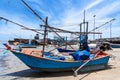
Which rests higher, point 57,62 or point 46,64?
point 57,62

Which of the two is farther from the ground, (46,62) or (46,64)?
(46,62)

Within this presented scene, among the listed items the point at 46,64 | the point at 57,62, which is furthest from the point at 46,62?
the point at 57,62

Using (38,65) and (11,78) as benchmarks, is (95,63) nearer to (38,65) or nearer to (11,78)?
(38,65)

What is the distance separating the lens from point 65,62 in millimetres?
11797

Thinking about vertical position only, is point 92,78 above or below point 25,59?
below

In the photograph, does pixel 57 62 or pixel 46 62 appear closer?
pixel 46 62

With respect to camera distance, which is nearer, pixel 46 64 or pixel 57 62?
pixel 46 64

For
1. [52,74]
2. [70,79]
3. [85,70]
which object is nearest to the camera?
[70,79]

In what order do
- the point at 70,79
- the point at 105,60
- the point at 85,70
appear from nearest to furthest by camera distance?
the point at 70,79 → the point at 85,70 → the point at 105,60

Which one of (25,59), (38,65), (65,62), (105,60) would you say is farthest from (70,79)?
(105,60)

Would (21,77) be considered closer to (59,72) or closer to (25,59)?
(25,59)

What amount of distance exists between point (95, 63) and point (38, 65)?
4257 mm

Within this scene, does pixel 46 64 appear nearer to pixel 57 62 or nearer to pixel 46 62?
pixel 46 62

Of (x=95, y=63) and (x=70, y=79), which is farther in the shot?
(x=95, y=63)
